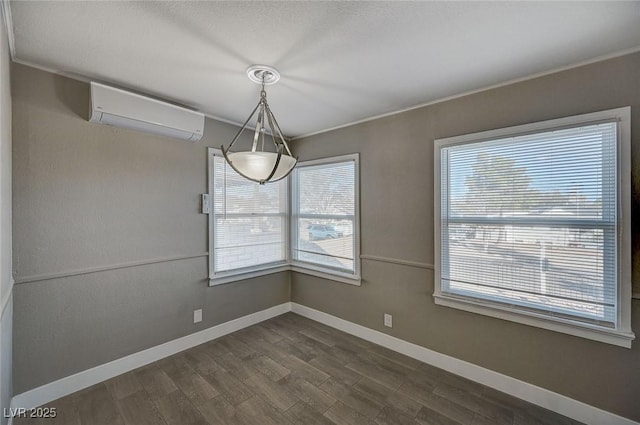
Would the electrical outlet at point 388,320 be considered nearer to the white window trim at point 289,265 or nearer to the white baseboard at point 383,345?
the white baseboard at point 383,345

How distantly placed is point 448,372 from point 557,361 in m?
0.83

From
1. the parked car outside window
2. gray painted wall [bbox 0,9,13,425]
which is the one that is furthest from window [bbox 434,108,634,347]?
gray painted wall [bbox 0,9,13,425]

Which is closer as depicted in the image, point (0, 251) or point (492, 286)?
point (0, 251)

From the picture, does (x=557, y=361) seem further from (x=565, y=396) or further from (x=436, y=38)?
(x=436, y=38)

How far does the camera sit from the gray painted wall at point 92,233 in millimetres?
2000

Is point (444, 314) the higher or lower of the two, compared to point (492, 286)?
lower

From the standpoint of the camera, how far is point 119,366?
2416mm

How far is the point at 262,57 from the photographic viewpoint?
1844 millimetres

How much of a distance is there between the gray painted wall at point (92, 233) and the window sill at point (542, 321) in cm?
256

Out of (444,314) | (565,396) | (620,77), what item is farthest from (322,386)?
(620,77)

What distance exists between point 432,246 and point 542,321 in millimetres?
947

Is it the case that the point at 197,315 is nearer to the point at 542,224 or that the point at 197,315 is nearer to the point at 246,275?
the point at 246,275

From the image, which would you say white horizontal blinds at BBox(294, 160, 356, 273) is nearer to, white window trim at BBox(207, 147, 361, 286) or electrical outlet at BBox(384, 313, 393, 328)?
white window trim at BBox(207, 147, 361, 286)

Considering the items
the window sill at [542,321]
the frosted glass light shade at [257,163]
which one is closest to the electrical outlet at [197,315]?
the frosted glass light shade at [257,163]
